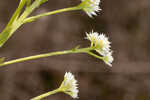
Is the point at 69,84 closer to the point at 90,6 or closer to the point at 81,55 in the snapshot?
the point at 90,6

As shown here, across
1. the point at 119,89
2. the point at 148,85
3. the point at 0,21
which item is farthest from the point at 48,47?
the point at 148,85

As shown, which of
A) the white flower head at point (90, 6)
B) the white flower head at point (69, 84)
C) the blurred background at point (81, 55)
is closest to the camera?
the white flower head at point (90, 6)

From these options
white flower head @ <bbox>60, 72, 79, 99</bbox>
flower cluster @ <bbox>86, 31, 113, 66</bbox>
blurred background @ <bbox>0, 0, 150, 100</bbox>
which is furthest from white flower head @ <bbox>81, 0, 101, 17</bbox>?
blurred background @ <bbox>0, 0, 150, 100</bbox>

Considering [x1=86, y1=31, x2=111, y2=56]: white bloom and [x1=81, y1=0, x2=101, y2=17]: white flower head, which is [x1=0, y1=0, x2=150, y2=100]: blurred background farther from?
[x1=81, y1=0, x2=101, y2=17]: white flower head

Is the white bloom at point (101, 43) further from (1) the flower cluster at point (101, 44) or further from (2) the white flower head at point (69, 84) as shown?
(2) the white flower head at point (69, 84)

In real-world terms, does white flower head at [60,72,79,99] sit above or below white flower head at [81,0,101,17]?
below

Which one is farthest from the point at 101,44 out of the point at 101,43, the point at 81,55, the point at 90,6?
the point at 81,55

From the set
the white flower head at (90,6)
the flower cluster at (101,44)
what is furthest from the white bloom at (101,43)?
the white flower head at (90,6)

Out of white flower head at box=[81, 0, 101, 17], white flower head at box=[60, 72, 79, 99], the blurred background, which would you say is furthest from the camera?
the blurred background

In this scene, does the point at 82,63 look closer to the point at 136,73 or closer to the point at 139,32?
the point at 136,73
